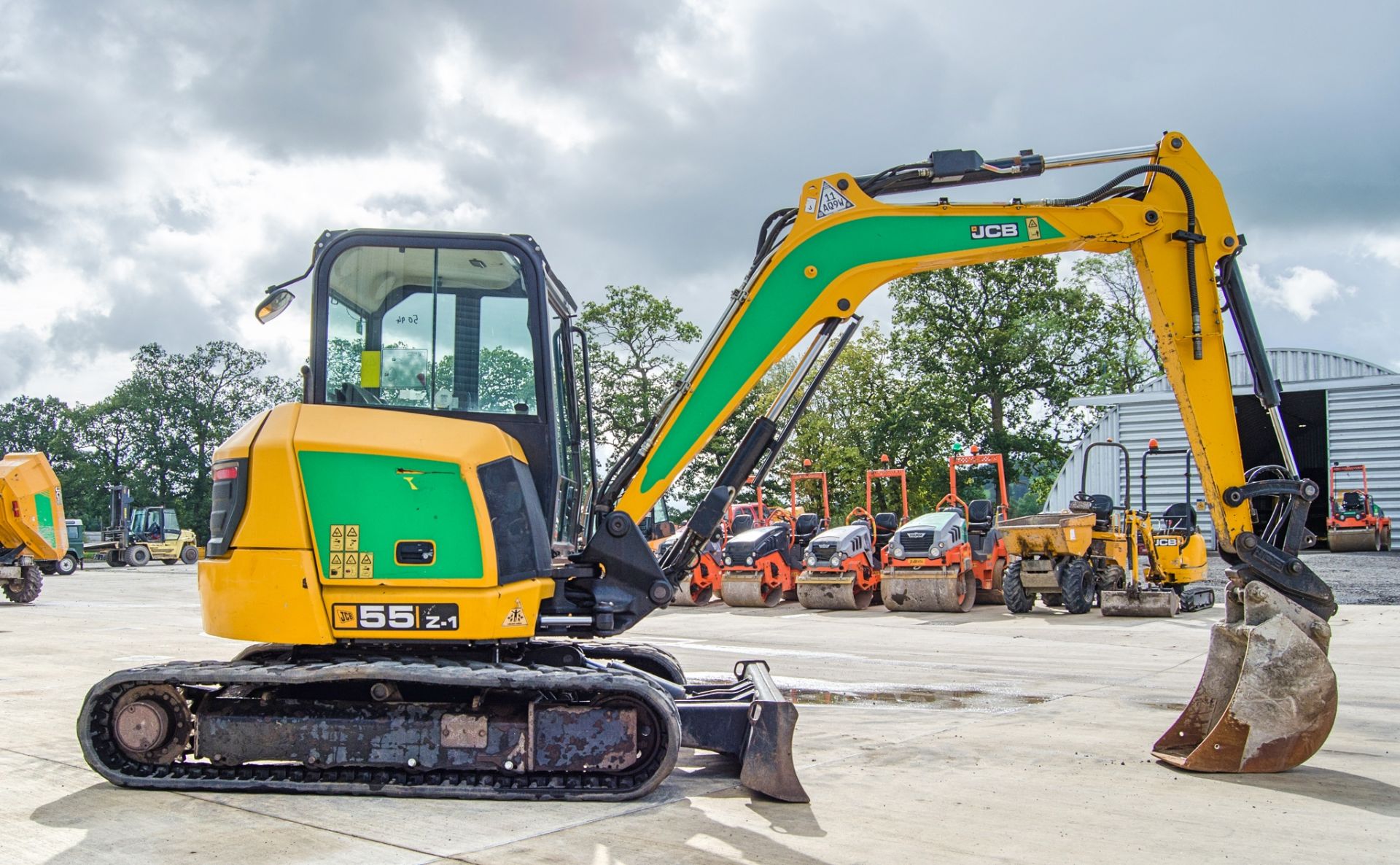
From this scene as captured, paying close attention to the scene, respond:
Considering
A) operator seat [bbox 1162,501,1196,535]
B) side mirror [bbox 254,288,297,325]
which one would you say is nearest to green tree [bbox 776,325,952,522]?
operator seat [bbox 1162,501,1196,535]

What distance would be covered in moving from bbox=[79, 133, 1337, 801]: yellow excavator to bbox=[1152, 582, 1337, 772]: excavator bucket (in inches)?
0.5

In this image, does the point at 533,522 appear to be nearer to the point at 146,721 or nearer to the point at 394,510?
the point at 394,510

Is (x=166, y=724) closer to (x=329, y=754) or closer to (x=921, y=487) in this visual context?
(x=329, y=754)

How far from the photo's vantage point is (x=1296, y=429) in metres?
32.6

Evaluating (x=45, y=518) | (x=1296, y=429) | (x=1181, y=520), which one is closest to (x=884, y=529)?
(x=1181, y=520)

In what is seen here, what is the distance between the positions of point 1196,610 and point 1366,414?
16883 mm

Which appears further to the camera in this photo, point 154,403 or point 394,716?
point 154,403

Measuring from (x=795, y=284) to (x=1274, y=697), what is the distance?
331 centimetres

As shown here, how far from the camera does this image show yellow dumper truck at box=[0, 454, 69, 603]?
20.5 meters

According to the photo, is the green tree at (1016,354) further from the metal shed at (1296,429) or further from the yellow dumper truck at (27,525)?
the yellow dumper truck at (27,525)

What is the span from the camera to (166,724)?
17.9 ft

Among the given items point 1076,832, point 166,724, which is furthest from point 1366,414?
point 166,724

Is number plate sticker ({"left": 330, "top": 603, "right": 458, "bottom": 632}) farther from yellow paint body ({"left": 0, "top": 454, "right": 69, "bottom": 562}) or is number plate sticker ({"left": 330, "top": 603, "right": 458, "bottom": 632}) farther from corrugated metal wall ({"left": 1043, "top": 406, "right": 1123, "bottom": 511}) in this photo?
corrugated metal wall ({"left": 1043, "top": 406, "right": 1123, "bottom": 511})

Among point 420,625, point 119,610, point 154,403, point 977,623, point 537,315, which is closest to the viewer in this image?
point 420,625
